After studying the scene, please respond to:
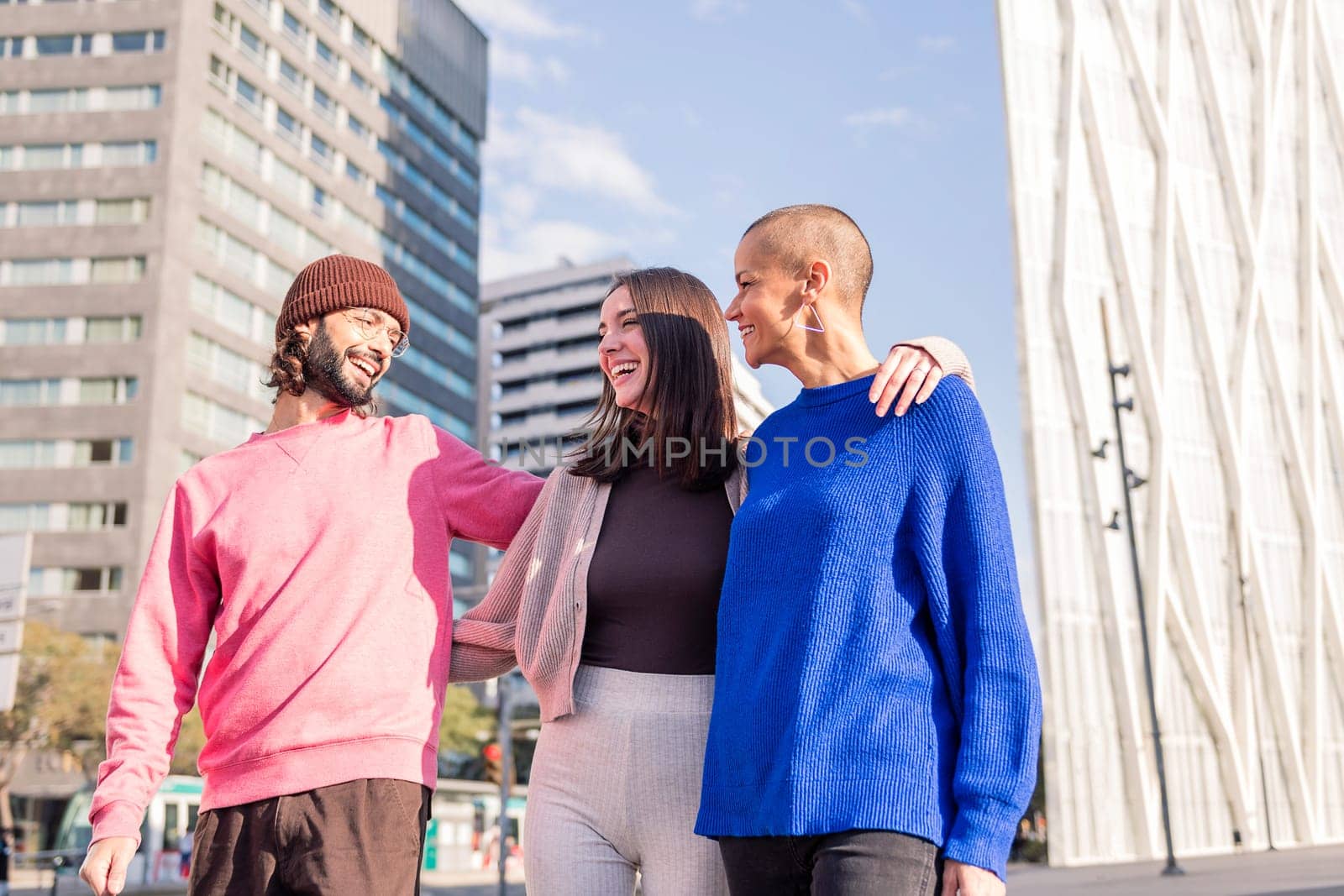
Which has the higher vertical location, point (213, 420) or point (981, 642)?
point (213, 420)

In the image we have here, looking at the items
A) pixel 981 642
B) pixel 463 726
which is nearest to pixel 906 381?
pixel 981 642

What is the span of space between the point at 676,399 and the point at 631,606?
561mm

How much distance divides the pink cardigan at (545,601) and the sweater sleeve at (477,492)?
4 centimetres

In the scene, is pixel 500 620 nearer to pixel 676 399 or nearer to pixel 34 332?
pixel 676 399

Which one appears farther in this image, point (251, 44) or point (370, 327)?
point (251, 44)

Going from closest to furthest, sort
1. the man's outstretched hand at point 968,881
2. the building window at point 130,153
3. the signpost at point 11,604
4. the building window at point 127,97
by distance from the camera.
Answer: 1. the man's outstretched hand at point 968,881
2. the signpost at point 11,604
3. the building window at point 130,153
4. the building window at point 127,97

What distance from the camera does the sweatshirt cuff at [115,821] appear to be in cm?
257

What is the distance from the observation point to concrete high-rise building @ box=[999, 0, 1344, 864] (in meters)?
31.4

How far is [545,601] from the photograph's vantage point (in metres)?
3.12

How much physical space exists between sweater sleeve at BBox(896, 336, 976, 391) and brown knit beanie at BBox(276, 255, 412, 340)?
127 cm

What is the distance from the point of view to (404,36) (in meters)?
79.6

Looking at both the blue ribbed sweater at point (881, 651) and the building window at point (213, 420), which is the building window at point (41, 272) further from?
the blue ribbed sweater at point (881, 651)

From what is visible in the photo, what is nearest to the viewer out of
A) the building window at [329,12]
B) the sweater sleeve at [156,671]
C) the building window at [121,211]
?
the sweater sleeve at [156,671]

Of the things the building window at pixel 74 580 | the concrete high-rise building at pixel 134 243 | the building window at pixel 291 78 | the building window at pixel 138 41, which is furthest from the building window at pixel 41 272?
the building window at pixel 291 78
